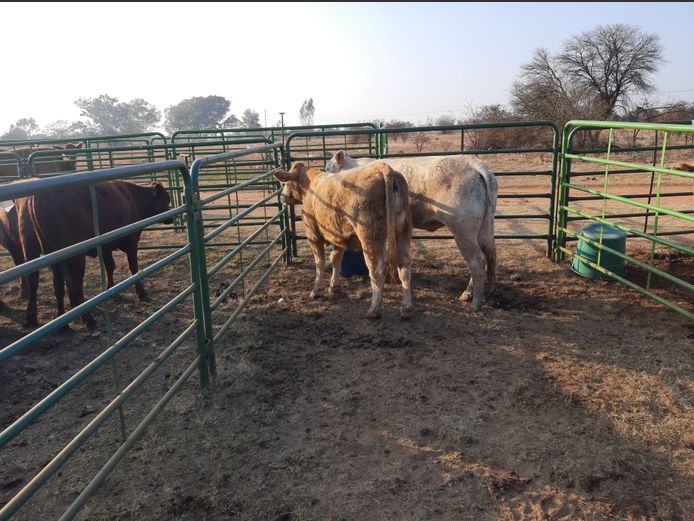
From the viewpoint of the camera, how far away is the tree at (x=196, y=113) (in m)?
82.4

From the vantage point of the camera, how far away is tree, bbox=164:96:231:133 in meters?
82.4

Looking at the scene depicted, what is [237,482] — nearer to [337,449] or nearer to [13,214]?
[337,449]

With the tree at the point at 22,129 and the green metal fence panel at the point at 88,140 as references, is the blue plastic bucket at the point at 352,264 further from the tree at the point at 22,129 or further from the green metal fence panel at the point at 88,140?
the tree at the point at 22,129

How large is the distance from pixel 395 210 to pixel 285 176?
62.9 inches

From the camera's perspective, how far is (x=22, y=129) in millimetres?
81812

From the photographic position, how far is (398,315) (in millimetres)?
5172

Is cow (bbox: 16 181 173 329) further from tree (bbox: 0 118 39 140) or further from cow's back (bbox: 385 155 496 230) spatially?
tree (bbox: 0 118 39 140)

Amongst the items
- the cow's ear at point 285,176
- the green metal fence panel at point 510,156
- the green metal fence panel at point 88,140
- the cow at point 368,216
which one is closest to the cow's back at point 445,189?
the cow at point 368,216

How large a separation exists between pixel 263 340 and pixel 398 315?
1.46m

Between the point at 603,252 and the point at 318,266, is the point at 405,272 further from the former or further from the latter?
the point at 603,252

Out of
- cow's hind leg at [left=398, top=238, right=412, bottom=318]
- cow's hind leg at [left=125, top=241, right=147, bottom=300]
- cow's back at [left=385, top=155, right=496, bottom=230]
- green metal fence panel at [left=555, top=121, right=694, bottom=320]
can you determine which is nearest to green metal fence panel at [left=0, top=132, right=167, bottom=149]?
cow's hind leg at [left=125, top=241, right=147, bottom=300]

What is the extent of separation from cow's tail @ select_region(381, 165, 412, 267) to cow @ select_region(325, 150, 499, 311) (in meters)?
0.53

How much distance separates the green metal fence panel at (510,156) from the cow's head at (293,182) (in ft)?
2.71

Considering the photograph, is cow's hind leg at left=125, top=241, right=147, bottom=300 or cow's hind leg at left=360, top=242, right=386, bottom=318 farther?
cow's hind leg at left=125, top=241, right=147, bottom=300
